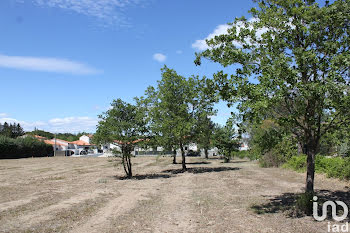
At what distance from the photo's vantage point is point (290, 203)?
1147 centimetres

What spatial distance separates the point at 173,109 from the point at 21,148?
58833mm

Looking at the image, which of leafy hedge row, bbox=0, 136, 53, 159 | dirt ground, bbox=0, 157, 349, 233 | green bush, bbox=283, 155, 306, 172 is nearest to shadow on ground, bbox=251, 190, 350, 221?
dirt ground, bbox=0, 157, 349, 233

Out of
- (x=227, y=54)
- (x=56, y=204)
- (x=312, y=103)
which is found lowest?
(x=56, y=204)

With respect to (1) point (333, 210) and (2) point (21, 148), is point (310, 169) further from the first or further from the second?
(2) point (21, 148)

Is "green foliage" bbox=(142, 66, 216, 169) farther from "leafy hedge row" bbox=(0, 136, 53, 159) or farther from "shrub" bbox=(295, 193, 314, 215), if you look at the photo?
"leafy hedge row" bbox=(0, 136, 53, 159)

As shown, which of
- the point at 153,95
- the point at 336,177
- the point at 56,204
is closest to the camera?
the point at 56,204

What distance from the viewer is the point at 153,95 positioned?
2938 cm

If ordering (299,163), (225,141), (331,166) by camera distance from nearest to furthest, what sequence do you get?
1. (331,166)
2. (299,163)
3. (225,141)

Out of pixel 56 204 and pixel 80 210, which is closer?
pixel 80 210

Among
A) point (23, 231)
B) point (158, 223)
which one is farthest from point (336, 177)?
point (23, 231)

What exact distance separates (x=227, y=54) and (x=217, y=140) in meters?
35.0

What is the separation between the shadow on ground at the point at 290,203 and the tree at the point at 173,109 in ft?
44.2

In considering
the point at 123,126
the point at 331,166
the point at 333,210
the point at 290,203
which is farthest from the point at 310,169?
the point at 123,126

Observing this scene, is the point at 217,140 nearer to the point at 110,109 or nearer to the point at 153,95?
the point at 153,95
